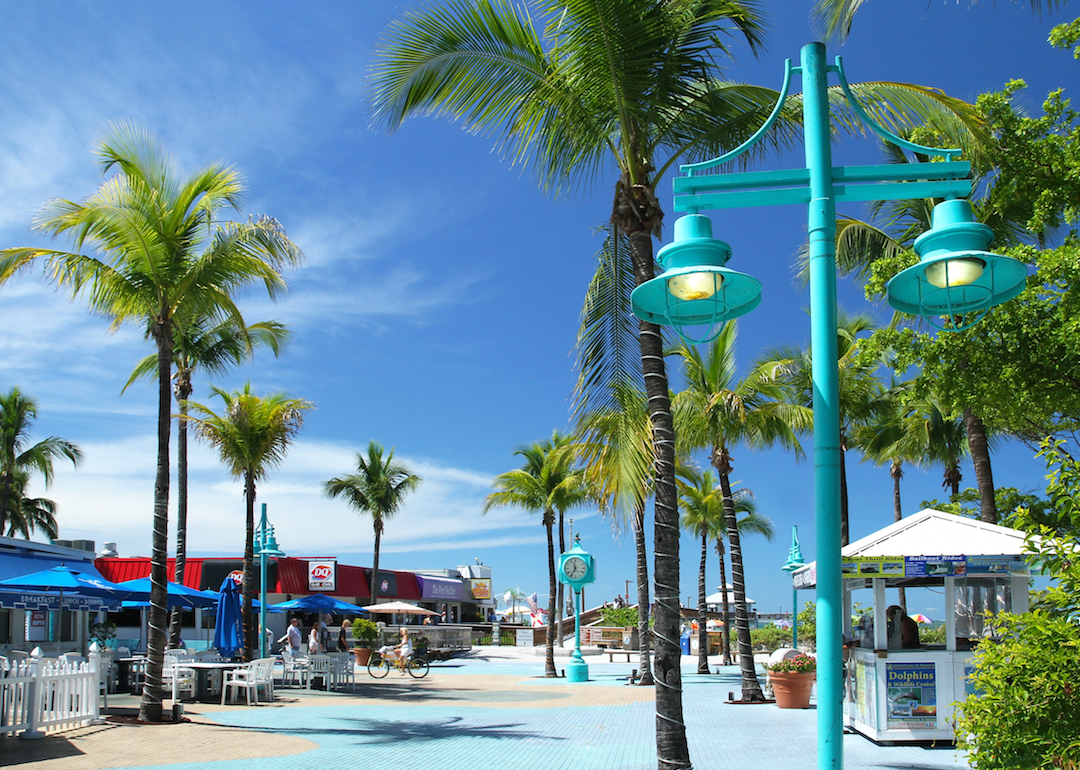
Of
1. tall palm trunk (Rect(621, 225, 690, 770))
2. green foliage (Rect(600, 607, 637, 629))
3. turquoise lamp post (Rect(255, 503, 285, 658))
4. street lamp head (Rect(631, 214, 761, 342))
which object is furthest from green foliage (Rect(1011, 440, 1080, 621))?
green foliage (Rect(600, 607, 637, 629))

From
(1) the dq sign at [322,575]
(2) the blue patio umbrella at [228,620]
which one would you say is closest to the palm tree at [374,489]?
(1) the dq sign at [322,575]

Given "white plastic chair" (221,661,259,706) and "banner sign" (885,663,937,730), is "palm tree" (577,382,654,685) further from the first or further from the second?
"white plastic chair" (221,661,259,706)

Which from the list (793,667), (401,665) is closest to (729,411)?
(793,667)

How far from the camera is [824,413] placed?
4.19m

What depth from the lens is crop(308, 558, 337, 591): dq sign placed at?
41344mm

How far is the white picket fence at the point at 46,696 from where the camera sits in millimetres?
12000

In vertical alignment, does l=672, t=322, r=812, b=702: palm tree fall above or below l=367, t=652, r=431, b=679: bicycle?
above

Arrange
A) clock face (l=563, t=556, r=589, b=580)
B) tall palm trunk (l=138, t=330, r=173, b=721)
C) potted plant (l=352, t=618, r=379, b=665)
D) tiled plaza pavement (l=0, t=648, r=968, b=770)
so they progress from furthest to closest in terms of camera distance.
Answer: potted plant (l=352, t=618, r=379, b=665), clock face (l=563, t=556, r=589, b=580), tall palm trunk (l=138, t=330, r=173, b=721), tiled plaza pavement (l=0, t=648, r=968, b=770)

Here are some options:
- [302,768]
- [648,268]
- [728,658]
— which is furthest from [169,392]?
[728,658]

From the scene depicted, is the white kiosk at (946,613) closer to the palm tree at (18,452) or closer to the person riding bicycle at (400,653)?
the person riding bicycle at (400,653)

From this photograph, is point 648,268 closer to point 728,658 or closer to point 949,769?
point 949,769

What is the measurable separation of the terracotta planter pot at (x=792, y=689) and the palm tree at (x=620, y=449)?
810 centimetres

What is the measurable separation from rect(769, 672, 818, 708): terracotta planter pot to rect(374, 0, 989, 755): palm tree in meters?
9.28

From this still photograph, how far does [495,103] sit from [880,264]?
6107 millimetres
